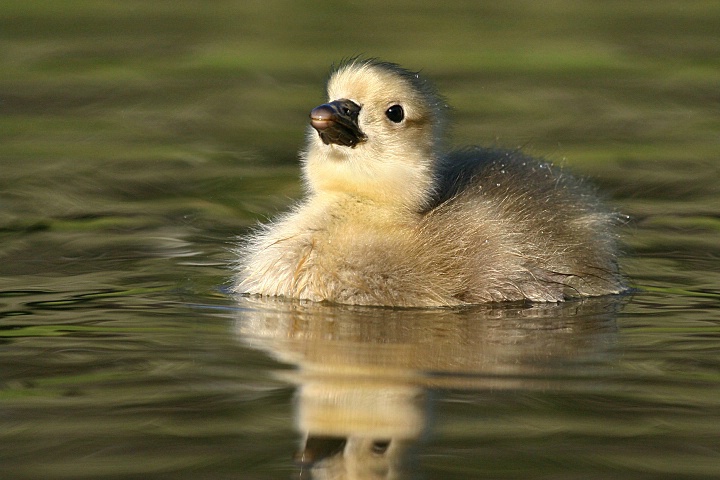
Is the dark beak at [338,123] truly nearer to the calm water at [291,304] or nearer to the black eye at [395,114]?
the black eye at [395,114]

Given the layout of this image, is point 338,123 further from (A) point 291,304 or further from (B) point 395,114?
(A) point 291,304

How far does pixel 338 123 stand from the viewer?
24.8 feet

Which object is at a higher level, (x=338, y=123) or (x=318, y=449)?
(x=338, y=123)

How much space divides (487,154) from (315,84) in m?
4.96

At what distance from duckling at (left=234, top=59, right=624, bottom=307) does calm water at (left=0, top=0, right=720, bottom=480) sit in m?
0.17

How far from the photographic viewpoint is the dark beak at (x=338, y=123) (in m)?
7.46

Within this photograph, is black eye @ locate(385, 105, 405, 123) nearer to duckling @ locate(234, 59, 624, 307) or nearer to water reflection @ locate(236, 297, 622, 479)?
duckling @ locate(234, 59, 624, 307)

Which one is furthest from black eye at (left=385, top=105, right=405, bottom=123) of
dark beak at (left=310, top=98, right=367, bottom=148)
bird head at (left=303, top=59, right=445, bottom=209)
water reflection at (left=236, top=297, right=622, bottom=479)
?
water reflection at (left=236, top=297, right=622, bottom=479)

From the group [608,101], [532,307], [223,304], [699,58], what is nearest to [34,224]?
[223,304]

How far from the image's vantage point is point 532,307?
7387 mm

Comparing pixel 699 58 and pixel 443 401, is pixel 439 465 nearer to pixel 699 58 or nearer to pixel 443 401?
pixel 443 401

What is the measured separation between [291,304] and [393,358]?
123cm

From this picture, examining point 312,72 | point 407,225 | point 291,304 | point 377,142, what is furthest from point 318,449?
point 312,72

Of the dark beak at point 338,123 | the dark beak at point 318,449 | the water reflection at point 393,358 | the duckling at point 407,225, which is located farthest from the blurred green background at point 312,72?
the dark beak at point 318,449
